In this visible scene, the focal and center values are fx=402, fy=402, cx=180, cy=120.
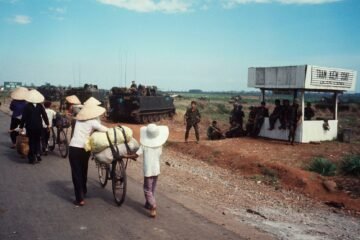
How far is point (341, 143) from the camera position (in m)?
18.4

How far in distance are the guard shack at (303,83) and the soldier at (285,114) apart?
29 cm

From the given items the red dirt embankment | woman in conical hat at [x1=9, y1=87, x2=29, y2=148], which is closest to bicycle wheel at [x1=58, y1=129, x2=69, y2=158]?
woman in conical hat at [x1=9, y1=87, x2=29, y2=148]

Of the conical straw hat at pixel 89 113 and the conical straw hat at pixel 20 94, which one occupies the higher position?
the conical straw hat at pixel 20 94

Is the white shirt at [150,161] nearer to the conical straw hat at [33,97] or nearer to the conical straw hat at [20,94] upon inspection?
the conical straw hat at [33,97]

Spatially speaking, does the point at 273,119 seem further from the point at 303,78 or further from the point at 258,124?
the point at 303,78

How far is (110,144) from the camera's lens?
7.25m

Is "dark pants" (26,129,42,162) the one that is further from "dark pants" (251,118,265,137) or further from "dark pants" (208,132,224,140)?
"dark pants" (251,118,265,137)

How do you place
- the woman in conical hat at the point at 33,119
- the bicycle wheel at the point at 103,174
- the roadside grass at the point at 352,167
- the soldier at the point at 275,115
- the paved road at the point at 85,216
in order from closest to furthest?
the paved road at the point at 85,216 → the bicycle wheel at the point at 103,174 → the woman in conical hat at the point at 33,119 → the roadside grass at the point at 352,167 → the soldier at the point at 275,115

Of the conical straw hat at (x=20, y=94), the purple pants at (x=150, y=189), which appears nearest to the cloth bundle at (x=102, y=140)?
the purple pants at (x=150, y=189)

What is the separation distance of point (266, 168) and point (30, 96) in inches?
286

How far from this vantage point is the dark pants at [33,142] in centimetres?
1084

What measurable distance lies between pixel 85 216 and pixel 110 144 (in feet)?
4.32

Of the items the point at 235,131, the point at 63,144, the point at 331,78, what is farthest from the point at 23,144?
the point at 331,78

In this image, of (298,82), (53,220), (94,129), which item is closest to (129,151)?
(94,129)
